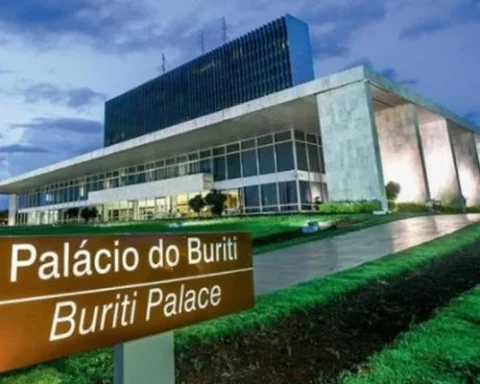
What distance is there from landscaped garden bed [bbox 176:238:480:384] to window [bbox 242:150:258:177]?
27.5 metres

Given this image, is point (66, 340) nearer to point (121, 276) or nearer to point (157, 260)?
point (121, 276)

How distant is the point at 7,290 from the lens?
49.6 inches

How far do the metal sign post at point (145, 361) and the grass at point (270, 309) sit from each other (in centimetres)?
162

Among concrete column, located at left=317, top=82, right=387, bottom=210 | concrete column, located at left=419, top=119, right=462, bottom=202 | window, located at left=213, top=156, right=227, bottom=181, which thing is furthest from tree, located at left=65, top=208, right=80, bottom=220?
concrete column, located at left=419, top=119, right=462, bottom=202

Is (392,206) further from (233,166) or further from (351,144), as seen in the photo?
(233,166)

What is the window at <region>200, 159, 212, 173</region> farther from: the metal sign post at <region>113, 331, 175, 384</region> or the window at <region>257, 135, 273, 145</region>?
the metal sign post at <region>113, 331, 175, 384</region>

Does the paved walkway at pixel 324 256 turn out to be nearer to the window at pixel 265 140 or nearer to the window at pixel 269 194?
the window at pixel 269 194

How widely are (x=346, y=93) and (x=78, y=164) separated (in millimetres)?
32512

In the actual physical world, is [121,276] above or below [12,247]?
below

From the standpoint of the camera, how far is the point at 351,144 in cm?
2369

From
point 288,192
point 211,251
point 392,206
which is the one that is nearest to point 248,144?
point 288,192

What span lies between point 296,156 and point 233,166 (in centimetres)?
671

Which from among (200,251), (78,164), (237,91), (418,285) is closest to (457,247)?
(418,285)

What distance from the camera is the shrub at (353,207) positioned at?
70.4 ft
